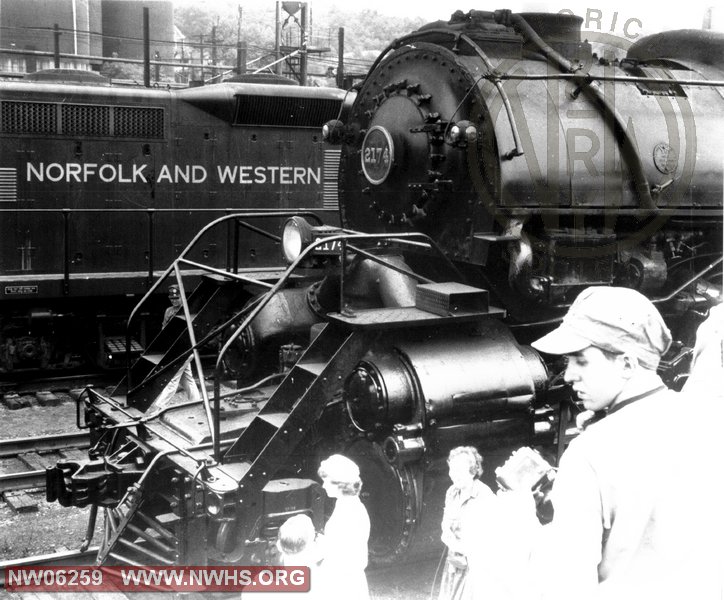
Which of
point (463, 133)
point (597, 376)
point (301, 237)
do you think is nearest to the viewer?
point (597, 376)

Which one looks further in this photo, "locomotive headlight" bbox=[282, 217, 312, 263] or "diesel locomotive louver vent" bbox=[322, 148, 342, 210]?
"diesel locomotive louver vent" bbox=[322, 148, 342, 210]

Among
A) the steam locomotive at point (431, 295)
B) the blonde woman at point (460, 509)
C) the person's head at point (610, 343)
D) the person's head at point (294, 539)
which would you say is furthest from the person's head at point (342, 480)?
the person's head at point (610, 343)

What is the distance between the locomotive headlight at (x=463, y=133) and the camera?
188 inches

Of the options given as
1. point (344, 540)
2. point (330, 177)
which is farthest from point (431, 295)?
point (330, 177)

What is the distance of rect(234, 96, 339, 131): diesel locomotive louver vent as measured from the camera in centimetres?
1030

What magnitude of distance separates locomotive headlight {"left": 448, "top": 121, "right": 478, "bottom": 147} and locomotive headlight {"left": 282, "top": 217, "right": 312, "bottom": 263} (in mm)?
1032

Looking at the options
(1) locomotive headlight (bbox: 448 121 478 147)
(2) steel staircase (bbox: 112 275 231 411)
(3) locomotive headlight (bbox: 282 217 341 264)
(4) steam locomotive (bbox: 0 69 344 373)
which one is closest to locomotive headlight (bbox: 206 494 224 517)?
(2) steel staircase (bbox: 112 275 231 411)

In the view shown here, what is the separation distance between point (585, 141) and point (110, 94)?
249 inches

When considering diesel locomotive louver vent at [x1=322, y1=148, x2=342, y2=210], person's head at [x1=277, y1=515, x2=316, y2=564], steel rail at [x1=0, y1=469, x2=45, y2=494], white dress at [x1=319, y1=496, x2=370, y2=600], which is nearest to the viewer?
person's head at [x1=277, y1=515, x2=316, y2=564]

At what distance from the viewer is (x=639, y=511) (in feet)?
6.48

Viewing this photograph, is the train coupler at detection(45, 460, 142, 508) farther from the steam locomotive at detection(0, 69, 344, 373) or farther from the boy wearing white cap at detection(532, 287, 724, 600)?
the steam locomotive at detection(0, 69, 344, 373)

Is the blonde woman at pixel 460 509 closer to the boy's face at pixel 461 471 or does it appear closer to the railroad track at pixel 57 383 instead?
the boy's face at pixel 461 471

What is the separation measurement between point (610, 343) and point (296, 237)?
3.22 m

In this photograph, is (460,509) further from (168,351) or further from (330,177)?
(330,177)
